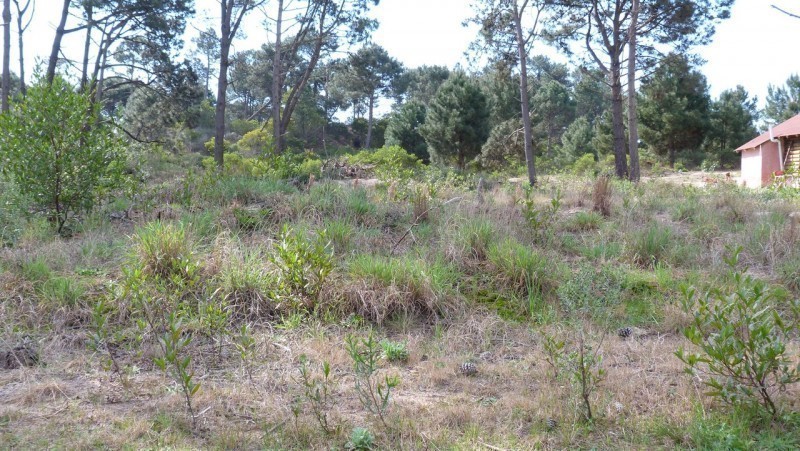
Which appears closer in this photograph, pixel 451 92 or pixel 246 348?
pixel 246 348

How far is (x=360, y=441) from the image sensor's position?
9.16 feet

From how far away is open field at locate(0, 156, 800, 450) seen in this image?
3.01 m

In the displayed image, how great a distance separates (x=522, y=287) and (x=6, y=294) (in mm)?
4338

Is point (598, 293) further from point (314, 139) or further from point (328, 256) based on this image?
point (314, 139)

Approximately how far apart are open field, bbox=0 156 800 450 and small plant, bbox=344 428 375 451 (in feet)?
0.20

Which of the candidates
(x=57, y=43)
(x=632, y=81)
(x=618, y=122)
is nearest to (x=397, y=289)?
(x=632, y=81)

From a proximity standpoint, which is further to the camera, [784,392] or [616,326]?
[616,326]

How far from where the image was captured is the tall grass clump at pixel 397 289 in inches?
187

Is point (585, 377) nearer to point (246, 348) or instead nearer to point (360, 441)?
point (360, 441)

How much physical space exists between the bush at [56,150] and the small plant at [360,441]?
212 inches

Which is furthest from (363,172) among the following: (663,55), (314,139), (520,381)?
(314,139)

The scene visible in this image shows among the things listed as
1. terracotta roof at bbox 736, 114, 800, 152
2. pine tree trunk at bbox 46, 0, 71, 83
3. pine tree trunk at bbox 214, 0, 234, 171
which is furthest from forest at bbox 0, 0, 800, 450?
terracotta roof at bbox 736, 114, 800, 152

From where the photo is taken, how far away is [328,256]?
16.4 feet

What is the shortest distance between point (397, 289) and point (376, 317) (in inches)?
11.9
